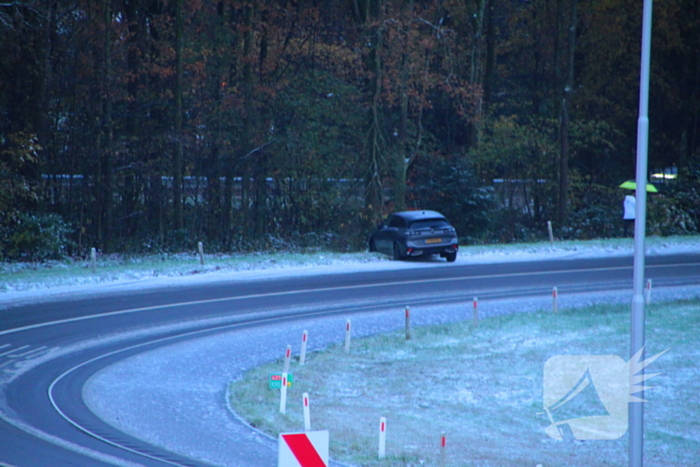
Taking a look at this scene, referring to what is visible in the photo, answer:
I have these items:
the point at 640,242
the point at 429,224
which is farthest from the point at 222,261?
the point at 640,242

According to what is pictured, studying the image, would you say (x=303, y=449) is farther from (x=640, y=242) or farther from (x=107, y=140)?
(x=107, y=140)

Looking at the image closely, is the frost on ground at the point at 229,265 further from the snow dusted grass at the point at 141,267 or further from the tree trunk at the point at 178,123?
the tree trunk at the point at 178,123

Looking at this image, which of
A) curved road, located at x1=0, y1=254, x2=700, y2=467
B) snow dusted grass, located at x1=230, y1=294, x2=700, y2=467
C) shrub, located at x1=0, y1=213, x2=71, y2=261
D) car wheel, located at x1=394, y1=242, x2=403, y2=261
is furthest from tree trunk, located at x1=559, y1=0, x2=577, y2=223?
shrub, located at x1=0, y1=213, x2=71, y2=261

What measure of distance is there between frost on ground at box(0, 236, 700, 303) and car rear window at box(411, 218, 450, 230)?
123 cm

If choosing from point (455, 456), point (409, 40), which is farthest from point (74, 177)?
point (455, 456)

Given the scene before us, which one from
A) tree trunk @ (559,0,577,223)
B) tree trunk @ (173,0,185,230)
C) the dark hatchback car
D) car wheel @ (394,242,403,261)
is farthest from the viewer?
tree trunk @ (559,0,577,223)

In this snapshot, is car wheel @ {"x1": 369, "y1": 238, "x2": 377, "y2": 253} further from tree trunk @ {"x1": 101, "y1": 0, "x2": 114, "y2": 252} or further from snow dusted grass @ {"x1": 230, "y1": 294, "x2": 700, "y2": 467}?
snow dusted grass @ {"x1": 230, "y1": 294, "x2": 700, "y2": 467}

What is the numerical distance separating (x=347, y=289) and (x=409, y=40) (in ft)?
56.9

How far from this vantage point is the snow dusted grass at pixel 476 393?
9.27 metres

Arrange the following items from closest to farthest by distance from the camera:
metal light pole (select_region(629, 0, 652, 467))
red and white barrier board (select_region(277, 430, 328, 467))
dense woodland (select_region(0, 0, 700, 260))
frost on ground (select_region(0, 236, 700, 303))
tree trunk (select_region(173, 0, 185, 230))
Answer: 1. red and white barrier board (select_region(277, 430, 328, 467))
2. metal light pole (select_region(629, 0, 652, 467))
3. frost on ground (select_region(0, 236, 700, 303))
4. dense woodland (select_region(0, 0, 700, 260))
5. tree trunk (select_region(173, 0, 185, 230))

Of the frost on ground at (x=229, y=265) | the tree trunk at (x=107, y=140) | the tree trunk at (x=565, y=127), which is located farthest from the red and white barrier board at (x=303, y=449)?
the tree trunk at (x=565, y=127)

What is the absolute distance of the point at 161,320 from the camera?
56.1 feet

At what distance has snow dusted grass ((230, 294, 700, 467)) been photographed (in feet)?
30.4

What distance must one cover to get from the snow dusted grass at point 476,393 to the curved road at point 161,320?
112 centimetres
